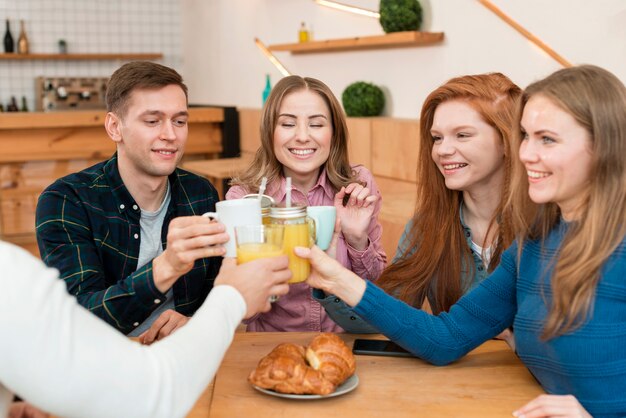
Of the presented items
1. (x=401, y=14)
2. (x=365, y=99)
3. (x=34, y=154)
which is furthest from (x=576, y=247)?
(x=34, y=154)

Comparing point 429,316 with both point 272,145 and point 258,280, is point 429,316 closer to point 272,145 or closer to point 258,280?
point 258,280

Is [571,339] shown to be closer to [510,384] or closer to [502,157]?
[510,384]

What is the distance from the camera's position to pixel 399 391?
1.36 metres

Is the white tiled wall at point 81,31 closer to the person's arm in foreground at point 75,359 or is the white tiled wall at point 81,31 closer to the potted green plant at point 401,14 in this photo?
the potted green plant at point 401,14

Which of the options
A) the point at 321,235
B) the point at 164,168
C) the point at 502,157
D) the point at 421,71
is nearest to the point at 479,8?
the point at 421,71

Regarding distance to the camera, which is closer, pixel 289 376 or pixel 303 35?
pixel 289 376

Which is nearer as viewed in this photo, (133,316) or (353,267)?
(133,316)

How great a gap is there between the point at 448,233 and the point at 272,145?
580 millimetres

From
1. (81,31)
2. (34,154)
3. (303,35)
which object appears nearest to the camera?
(34,154)

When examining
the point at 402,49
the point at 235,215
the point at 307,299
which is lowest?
the point at 307,299

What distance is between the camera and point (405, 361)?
5.00 ft

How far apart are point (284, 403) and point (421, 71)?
311 cm

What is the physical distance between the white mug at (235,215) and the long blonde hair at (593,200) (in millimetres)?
553

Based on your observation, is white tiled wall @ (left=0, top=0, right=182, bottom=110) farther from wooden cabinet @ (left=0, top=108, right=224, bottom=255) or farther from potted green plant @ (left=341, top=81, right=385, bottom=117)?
potted green plant @ (left=341, top=81, right=385, bottom=117)
